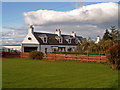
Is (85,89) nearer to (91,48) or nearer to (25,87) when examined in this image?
(25,87)

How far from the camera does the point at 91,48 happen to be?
85.0ft

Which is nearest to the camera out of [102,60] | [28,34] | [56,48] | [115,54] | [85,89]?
[85,89]

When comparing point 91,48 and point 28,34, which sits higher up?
point 28,34

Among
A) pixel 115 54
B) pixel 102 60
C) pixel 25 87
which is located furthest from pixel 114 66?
pixel 25 87

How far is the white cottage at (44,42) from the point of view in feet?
138

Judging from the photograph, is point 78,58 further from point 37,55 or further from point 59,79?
point 59,79

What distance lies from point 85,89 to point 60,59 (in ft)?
57.0

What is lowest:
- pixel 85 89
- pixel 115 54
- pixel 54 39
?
pixel 85 89

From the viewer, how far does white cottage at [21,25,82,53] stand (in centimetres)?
4209

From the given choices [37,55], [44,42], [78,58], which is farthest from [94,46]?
[44,42]

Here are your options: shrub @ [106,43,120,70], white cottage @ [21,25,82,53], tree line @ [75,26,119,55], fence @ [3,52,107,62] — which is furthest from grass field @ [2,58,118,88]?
white cottage @ [21,25,82,53]

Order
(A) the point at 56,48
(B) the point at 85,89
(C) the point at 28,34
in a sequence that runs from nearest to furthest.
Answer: (B) the point at 85,89
(C) the point at 28,34
(A) the point at 56,48

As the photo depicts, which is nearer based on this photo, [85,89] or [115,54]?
[85,89]

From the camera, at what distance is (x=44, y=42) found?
143 ft
